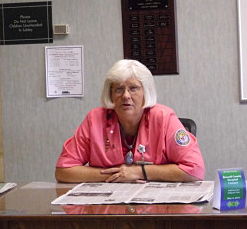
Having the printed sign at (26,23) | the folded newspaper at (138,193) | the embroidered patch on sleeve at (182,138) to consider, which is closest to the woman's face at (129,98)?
the embroidered patch on sleeve at (182,138)

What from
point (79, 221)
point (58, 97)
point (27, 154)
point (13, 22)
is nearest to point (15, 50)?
point (13, 22)

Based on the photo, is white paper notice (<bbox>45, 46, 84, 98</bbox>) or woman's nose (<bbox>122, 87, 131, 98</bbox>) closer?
woman's nose (<bbox>122, 87, 131, 98</bbox>)

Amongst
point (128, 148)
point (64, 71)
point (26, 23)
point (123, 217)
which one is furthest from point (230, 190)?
point (26, 23)

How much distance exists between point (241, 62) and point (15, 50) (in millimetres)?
1597

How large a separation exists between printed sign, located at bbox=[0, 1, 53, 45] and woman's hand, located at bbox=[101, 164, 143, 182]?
64.0 inches

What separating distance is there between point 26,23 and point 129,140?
1596mm

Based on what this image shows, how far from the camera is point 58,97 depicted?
333 cm

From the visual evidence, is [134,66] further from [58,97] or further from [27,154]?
[27,154]

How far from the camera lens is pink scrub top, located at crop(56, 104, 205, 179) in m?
2.05

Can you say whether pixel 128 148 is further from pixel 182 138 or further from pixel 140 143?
pixel 182 138

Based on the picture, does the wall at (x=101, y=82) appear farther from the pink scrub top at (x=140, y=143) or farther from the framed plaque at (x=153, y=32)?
the pink scrub top at (x=140, y=143)

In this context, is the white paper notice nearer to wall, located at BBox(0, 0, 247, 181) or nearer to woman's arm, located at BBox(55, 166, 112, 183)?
wall, located at BBox(0, 0, 247, 181)

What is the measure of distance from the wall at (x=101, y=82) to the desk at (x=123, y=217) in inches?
72.7

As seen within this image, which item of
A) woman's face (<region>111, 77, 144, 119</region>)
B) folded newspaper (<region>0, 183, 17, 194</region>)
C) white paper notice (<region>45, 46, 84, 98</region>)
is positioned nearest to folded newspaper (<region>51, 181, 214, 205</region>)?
folded newspaper (<region>0, 183, 17, 194</region>)
